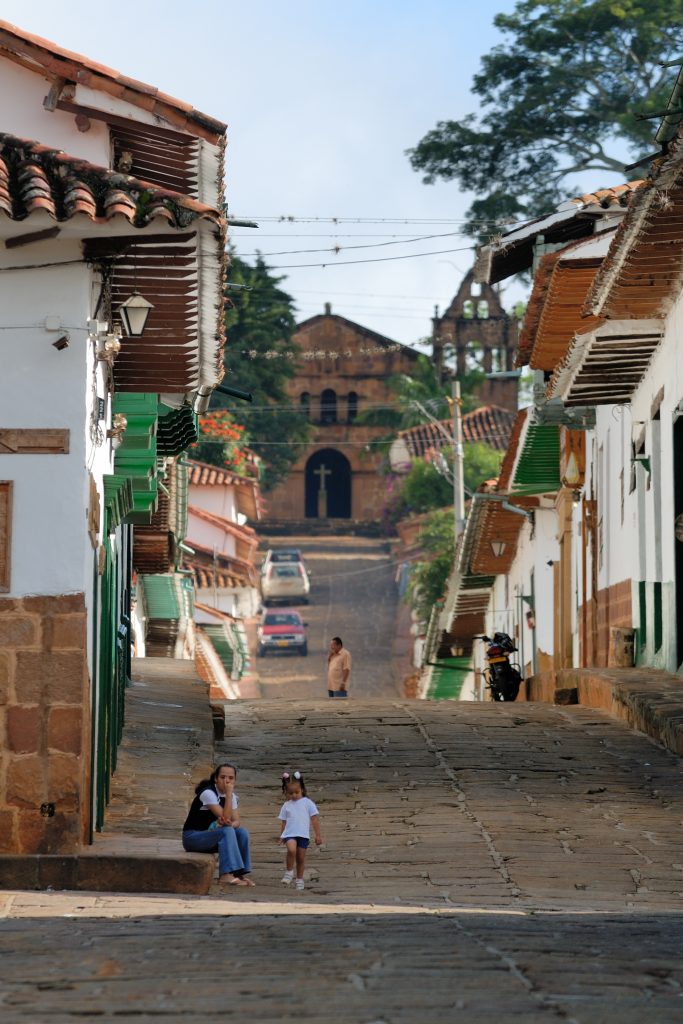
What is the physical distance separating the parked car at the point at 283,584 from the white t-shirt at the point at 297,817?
175 feet

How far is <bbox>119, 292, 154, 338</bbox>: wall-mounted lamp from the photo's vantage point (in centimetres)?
1319

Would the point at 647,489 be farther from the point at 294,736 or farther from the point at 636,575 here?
the point at 294,736

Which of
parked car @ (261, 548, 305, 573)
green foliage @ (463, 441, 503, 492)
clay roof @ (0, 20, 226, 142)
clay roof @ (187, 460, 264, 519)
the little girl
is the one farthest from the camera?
parked car @ (261, 548, 305, 573)

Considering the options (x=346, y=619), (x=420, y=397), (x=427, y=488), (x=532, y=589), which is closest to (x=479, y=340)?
(x=420, y=397)

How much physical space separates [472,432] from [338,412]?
18252mm

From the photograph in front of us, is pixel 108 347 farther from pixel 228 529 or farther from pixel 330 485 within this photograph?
pixel 330 485

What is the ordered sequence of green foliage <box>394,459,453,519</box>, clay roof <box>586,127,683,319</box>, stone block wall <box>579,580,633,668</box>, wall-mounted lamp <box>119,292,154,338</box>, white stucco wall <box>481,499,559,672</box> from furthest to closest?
green foliage <box>394,459,453,519</box> → white stucco wall <box>481,499,559,672</box> → stone block wall <box>579,580,633,668</box> → clay roof <box>586,127,683,319</box> → wall-mounted lamp <box>119,292,154,338</box>

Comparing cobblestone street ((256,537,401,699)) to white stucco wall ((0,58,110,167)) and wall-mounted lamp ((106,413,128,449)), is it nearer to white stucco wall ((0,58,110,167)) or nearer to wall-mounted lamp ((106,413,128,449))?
wall-mounted lamp ((106,413,128,449))

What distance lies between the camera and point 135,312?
13.2 meters

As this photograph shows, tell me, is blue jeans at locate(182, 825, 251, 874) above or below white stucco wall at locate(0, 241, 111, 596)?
below

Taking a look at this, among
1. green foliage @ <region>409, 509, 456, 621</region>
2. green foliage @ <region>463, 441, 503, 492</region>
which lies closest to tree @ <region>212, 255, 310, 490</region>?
green foliage @ <region>463, 441, 503, 492</region>

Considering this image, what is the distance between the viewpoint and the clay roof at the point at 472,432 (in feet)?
233

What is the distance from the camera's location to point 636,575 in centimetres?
2350

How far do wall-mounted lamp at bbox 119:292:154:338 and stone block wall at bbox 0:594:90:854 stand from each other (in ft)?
6.91
